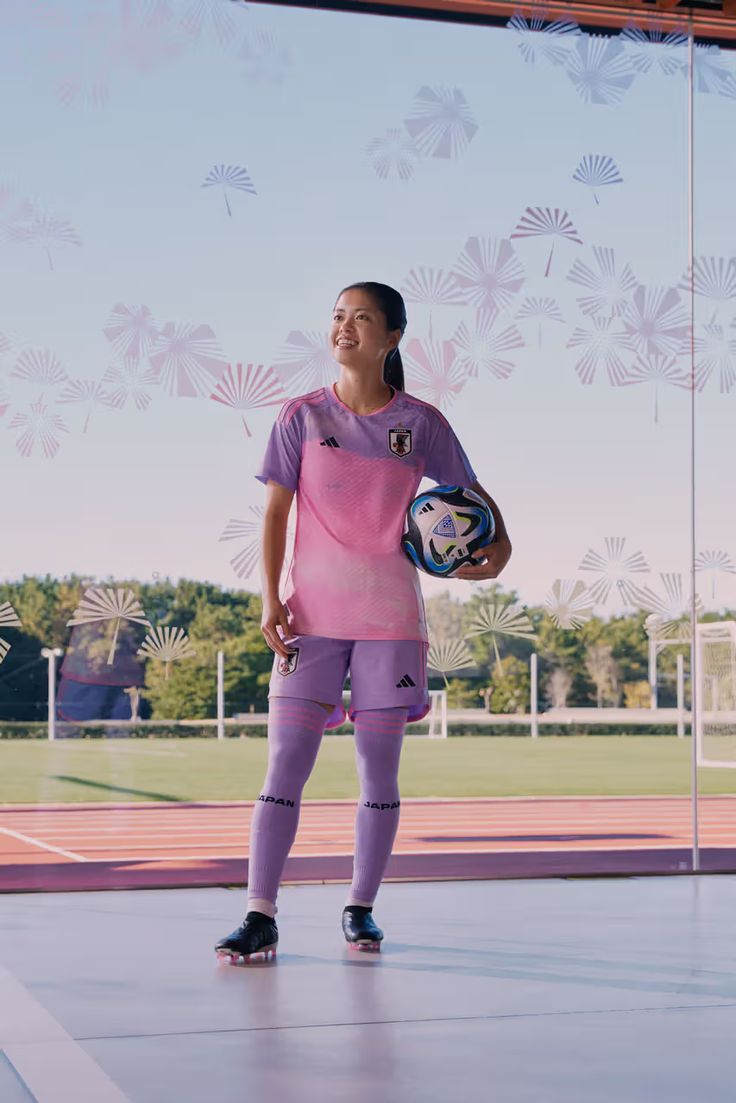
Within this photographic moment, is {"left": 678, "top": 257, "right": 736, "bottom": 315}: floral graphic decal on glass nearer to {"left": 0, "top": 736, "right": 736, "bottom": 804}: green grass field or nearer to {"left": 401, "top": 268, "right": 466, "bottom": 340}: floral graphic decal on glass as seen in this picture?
{"left": 401, "top": 268, "right": 466, "bottom": 340}: floral graphic decal on glass

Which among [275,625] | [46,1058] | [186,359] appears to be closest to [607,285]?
[186,359]

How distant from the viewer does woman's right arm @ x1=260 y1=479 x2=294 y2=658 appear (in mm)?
2420

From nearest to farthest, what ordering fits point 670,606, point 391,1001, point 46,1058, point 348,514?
point 46,1058, point 391,1001, point 348,514, point 670,606

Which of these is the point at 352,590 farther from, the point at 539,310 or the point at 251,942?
the point at 539,310

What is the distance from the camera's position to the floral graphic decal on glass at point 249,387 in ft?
12.0

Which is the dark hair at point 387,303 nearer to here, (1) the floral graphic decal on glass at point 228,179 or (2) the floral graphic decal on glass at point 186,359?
(2) the floral graphic decal on glass at point 186,359

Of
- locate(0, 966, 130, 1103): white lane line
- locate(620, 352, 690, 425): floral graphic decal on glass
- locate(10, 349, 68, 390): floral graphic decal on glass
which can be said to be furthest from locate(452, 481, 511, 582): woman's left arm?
locate(620, 352, 690, 425): floral graphic decal on glass

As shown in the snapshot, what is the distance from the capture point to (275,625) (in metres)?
2.42

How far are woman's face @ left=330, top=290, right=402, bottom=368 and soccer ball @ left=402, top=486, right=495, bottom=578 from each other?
27 cm

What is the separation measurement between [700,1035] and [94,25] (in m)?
2.87

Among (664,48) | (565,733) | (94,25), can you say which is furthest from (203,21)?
(565,733)

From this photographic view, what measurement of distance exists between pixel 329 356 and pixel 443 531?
1354mm

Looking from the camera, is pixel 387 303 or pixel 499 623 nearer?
pixel 387 303

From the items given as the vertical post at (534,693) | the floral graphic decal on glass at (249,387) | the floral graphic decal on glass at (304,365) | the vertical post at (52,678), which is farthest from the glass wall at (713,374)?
the vertical post at (52,678)
